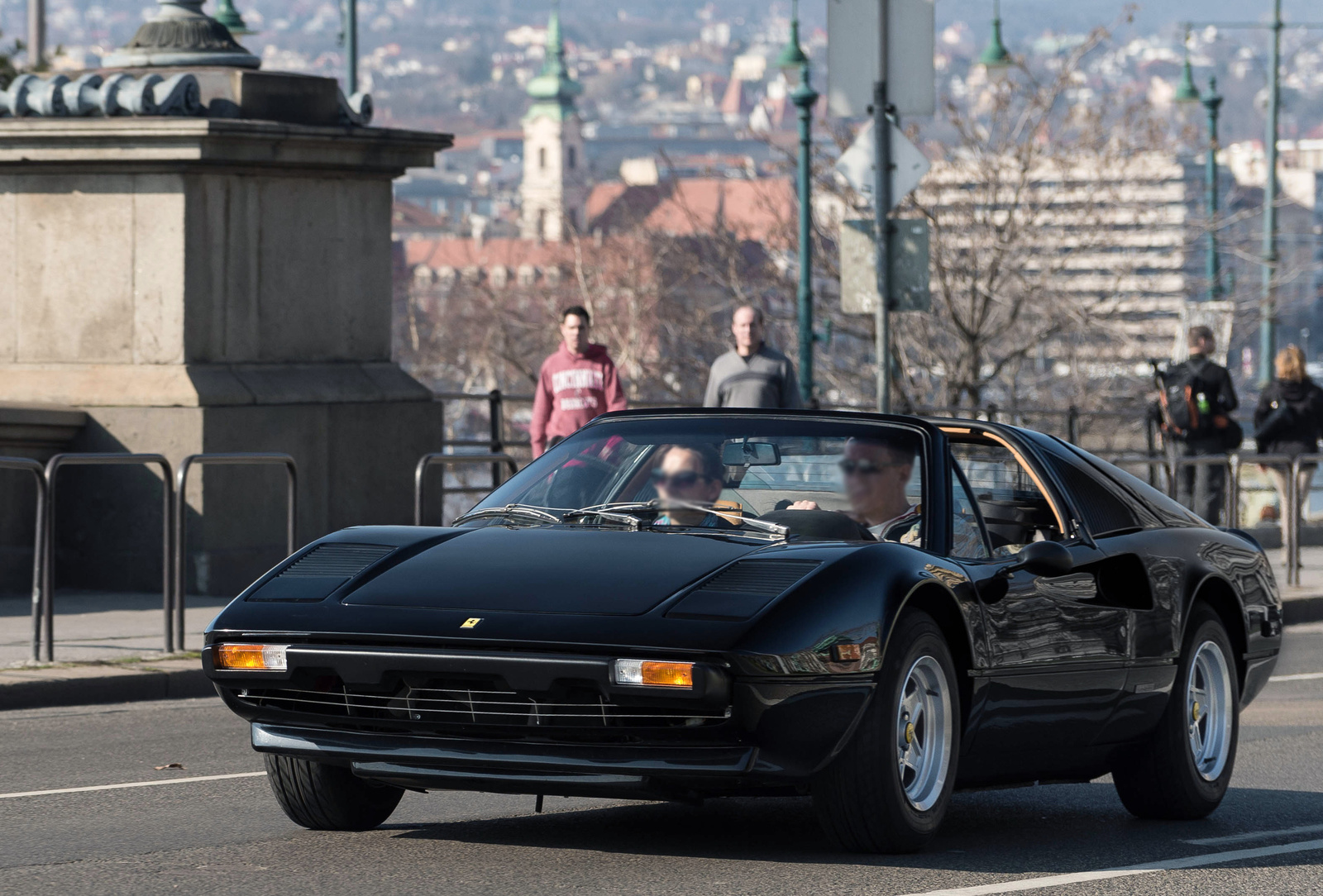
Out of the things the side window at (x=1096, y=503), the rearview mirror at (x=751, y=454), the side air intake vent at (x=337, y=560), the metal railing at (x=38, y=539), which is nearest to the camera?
the side air intake vent at (x=337, y=560)

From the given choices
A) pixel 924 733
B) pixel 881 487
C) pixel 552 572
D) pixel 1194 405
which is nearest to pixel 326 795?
pixel 552 572

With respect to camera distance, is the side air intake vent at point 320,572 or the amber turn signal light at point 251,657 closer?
the amber turn signal light at point 251,657

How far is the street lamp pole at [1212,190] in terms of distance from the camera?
30688 mm

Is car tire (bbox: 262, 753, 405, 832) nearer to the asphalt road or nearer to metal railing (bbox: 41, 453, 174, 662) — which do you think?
the asphalt road

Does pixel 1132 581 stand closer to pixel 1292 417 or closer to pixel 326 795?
pixel 326 795

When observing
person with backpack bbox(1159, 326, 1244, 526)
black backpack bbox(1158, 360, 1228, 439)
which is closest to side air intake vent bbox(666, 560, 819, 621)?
person with backpack bbox(1159, 326, 1244, 526)

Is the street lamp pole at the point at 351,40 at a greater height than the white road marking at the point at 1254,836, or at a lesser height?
greater

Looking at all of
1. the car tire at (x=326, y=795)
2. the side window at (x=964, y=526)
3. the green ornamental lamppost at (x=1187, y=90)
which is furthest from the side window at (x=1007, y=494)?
the green ornamental lamppost at (x=1187, y=90)

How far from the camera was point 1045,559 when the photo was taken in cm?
634

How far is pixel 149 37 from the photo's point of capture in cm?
1520

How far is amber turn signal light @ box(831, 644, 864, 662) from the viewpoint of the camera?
5.57 m

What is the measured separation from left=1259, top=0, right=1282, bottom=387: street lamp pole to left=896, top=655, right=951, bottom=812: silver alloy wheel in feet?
89.2

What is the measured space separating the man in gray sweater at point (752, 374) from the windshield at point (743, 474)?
22.1 feet

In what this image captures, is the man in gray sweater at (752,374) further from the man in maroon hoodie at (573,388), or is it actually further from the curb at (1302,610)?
the curb at (1302,610)
